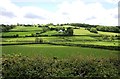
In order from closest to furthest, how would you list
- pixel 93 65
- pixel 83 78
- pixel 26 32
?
pixel 83 78 < pixel 93 65 < pixel 26 32

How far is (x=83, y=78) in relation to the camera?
13.0 meters

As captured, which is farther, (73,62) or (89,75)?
(73,62)

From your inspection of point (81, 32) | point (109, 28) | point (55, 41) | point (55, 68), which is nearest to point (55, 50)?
point (55, 41)

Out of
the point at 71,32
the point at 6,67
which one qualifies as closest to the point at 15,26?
the point at 71,32

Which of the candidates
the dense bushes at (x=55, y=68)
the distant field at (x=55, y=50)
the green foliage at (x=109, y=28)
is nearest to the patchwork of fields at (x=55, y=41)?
the distant field at (x=55, y=50)

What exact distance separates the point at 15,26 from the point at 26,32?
2.71 meters

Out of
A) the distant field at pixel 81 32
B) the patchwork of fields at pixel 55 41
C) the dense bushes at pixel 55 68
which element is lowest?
the dense bushes at pixel 55 68

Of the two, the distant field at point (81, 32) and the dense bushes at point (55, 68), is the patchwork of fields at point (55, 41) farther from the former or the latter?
the dense bushes at point (55, 68)

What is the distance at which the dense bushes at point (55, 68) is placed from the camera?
13.0m

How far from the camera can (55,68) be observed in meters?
13.8

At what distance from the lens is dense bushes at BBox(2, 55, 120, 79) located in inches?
513

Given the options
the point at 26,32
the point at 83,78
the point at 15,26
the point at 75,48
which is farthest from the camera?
the point at 15,26

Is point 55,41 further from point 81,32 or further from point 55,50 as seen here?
point 81,32

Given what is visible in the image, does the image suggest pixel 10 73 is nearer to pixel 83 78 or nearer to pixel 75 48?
pixel 83 78
